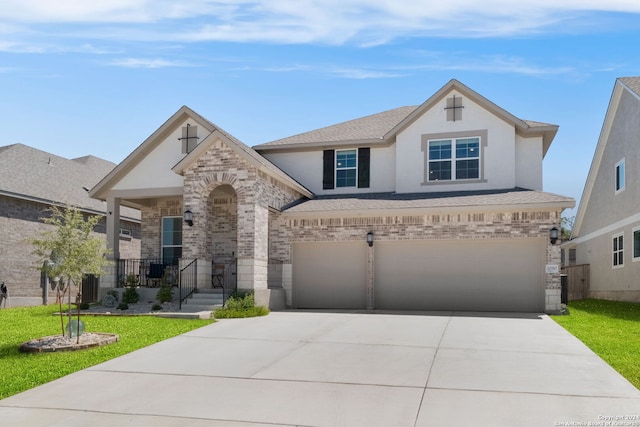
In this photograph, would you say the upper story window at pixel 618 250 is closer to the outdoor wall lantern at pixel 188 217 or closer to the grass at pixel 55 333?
the outdoor wall lantern at pixel 188 217

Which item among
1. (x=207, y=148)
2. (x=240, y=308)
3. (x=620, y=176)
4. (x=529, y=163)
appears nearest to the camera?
(x=240, y=308)

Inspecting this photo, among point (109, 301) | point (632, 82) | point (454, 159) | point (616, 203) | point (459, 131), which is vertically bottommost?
point (109, 301)

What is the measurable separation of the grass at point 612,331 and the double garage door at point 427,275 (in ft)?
6.15

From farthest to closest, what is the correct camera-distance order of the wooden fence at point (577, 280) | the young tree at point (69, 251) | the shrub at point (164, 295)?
the wooden fence at point (577, 280) < the shrub at point (164, 295) < the young tree at point (69, 251)

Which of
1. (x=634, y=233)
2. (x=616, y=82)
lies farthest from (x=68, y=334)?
(x=616, y=82)

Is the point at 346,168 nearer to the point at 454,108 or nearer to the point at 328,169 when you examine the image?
the point at 328,169

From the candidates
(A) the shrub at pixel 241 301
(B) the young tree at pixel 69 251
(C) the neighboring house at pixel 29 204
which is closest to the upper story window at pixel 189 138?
(C) the neighboring house at pixel 29 204

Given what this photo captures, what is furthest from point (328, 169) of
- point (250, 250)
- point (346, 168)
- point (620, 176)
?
point (620, 176)

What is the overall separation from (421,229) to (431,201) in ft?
3.00

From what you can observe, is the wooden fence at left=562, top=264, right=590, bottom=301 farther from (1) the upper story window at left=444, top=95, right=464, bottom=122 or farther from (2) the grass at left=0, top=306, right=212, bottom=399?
(2) the grass at left=0, top=306, right=212, bottom=399

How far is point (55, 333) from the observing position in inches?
473

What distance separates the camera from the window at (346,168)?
20.6 meters

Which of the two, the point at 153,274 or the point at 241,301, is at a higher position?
the point at 153,274

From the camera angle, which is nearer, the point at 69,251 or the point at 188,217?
the point at 69,251
